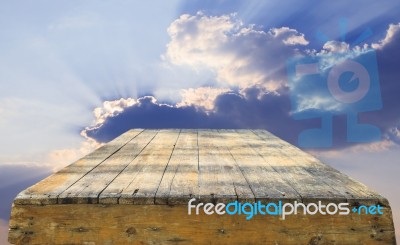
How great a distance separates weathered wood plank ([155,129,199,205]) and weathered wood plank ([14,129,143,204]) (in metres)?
0.60

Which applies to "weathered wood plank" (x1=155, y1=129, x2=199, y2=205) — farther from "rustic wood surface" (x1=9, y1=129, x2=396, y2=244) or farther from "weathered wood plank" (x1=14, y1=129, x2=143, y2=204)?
"weathered wood plank" (x1=14, y1=129, x2=143, y2=204)

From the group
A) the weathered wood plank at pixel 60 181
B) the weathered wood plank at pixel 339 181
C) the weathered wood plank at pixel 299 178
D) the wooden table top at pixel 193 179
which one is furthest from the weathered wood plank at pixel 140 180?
the weathered wood plank at pixel 339 181

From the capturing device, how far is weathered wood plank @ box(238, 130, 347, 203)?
205cm

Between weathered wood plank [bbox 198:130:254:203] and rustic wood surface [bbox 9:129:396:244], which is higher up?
weathered wood plank [bbox 198:130:254:203]

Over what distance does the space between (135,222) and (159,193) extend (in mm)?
204

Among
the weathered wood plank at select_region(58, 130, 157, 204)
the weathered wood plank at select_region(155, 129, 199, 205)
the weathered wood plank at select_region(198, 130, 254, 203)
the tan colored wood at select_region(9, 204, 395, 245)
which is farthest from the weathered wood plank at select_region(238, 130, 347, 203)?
the weathered wood plank at select_region(58, 130, 157, 204)

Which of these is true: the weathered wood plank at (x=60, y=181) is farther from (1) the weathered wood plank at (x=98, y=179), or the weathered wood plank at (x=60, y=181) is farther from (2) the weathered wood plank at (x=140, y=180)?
(2) the weathered wood plank at (x=140, y=180)

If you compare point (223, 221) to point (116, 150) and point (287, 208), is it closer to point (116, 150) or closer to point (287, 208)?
point (287, 208)

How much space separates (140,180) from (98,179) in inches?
11.5

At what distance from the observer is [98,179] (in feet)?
7.98

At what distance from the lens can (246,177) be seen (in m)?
2.48

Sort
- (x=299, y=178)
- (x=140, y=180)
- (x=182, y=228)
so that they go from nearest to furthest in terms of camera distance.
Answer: (x=182, y=228) < (x=140, y=180) < (x=299, y=178)

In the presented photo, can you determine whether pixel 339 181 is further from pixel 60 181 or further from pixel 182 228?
pixel 60 181

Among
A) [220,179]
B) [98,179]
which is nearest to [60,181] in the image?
[98,179]
